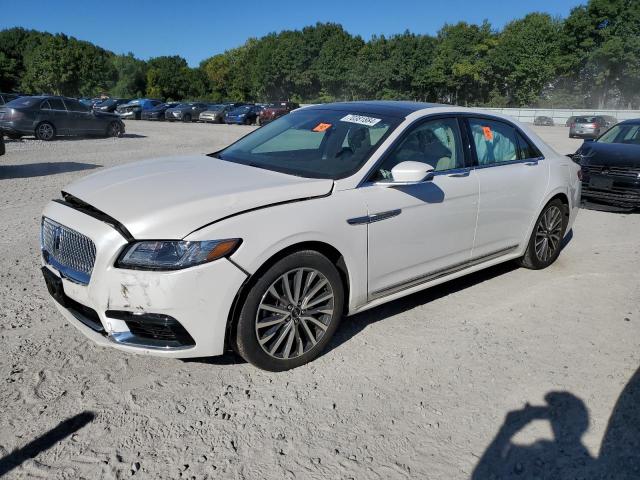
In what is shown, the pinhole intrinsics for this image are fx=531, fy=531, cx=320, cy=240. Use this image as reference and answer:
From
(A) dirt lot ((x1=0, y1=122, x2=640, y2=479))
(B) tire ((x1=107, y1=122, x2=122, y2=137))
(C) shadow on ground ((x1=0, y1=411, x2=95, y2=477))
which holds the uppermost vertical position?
(B) tire ((x1=107, y1=122, x2=122, y2=137))

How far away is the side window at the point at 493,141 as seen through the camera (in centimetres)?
452

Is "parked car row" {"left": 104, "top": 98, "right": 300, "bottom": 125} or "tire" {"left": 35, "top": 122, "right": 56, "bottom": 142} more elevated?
"parked car row" {"left": 104, "top": 98, "right": 300, "bottom": 125}

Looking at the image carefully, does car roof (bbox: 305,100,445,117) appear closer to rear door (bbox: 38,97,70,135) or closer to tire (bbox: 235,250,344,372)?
tire (bbox: 235,250,344,372)

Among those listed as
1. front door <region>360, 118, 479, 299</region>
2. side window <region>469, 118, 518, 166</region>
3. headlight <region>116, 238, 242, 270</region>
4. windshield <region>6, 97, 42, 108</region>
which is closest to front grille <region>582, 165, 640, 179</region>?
side window <region>469, 118, 518, 166</region>

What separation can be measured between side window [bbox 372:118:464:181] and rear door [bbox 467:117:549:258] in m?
0.21

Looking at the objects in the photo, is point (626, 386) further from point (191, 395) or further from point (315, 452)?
point (191, 395)

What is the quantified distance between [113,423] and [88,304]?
0.67 m

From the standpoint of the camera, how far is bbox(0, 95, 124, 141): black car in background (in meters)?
17.7

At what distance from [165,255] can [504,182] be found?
303cm

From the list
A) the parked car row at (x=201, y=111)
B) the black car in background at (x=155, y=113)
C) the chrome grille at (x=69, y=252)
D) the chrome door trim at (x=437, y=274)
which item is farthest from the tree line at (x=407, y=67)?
the chrome grille at (x=69, y=252)

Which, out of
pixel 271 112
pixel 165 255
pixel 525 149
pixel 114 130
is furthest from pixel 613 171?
pixel 271 112

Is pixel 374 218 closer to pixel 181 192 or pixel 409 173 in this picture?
pixel 409 173

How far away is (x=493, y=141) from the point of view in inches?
186

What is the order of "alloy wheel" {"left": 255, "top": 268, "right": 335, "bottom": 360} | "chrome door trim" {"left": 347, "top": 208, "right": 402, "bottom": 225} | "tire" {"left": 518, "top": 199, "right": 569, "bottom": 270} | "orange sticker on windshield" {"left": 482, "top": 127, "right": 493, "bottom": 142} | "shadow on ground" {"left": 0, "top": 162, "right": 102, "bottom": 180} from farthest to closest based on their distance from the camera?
"shadow on ground" {"left": 0, "top": 162, "right": 102, "bottom": 180}
"tire" {"left": 518, "top": 199, "right": 569, "bottom": 270}
"orange sticker on windshield" {"left": 482, "top": 127, "right": 493, "bottom": 142}
"chrome door trim" {"left": 347, "top": 208, "right": 402, "bottom": 225}
"alloy wheel" {"left": 255, "top": 268, "right": 335, "bottom": 360}
